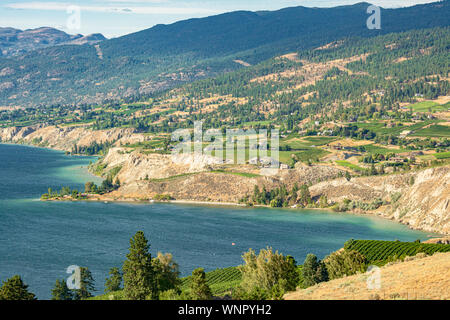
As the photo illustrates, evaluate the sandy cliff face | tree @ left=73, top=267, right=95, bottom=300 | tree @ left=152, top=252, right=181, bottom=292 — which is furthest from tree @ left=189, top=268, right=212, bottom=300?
the sandy cliff face

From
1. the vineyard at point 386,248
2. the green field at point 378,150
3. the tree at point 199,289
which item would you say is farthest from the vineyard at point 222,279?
the green field at point 378,150

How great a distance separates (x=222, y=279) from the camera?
73.1 meters

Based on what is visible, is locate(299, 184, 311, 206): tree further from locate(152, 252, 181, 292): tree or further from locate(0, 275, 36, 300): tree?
locate(0, 275, 36, 300): tree

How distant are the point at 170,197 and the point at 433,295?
106381mm

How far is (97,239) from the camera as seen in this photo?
95500 mm

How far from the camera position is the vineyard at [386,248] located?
71.6m

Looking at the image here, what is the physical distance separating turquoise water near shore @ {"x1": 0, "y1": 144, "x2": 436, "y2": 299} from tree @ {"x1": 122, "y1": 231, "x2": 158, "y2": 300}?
20.7 meters

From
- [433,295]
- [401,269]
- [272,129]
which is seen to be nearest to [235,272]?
[401,269]

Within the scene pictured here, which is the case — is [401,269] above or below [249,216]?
above

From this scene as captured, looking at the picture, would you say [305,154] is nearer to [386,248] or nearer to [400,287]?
[386,248]

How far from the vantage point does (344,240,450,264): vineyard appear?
71625mm

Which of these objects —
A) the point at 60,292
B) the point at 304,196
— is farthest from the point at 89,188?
the point at 60,292

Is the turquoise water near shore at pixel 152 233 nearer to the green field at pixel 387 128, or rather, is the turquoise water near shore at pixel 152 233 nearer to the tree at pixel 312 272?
the tree at pixel 312 272
